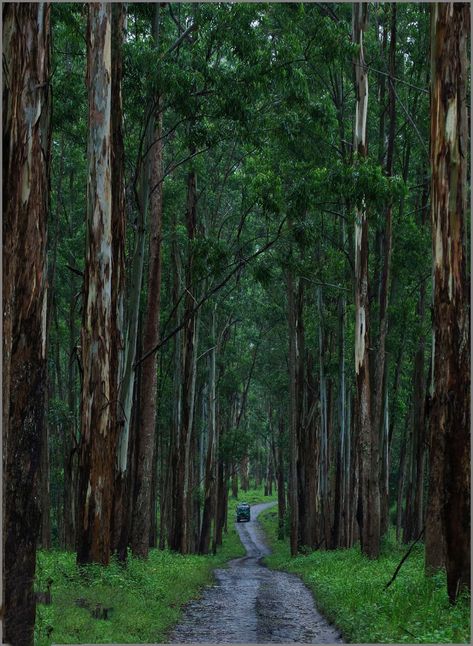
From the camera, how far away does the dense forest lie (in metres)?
8.88

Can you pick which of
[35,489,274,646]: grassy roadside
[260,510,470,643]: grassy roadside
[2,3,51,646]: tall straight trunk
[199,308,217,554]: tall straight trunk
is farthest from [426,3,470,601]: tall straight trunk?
[199,308,217,554]: tall straight trunk

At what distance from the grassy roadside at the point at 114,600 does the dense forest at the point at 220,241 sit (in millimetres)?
738

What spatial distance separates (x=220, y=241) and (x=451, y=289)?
10.3 meters

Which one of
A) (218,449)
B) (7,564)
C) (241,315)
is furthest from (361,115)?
(218,449)

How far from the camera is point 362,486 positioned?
71.4 feet

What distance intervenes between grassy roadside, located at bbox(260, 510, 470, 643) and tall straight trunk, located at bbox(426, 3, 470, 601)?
671 mm

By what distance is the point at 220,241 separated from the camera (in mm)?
20906

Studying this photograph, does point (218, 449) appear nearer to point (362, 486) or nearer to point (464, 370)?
point (362, 486)

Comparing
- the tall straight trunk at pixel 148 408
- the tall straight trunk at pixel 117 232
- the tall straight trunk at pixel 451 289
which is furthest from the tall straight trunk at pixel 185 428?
the tall straight trunk at pixel 451 289

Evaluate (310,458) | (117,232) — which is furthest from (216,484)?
(117,232)

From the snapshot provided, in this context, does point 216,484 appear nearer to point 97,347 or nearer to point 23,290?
point 97,347

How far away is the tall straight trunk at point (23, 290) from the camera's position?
8.41 m

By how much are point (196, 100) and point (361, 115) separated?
17.3 feet

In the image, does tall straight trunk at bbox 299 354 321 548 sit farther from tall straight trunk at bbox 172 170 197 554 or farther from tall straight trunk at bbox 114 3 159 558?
tall straight trunk at bbox 114 3 159 558
